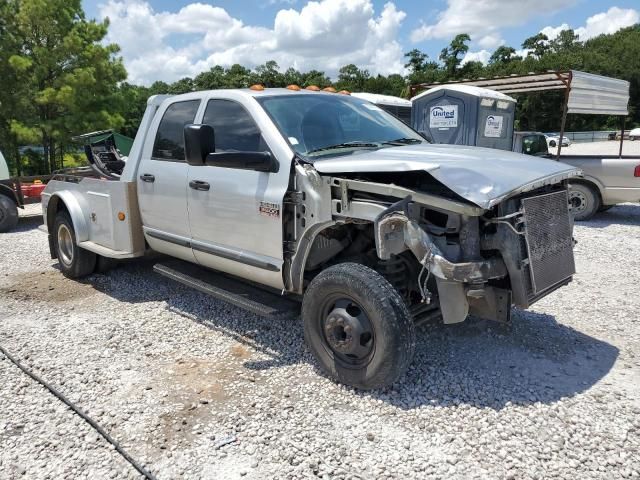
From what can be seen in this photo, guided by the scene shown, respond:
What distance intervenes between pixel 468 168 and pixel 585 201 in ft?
25.4

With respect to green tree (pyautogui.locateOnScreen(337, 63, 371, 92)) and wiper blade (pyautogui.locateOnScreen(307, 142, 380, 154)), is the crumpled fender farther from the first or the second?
green tree (pyautogui.locateOnScreen(337, 63, 371, 92))

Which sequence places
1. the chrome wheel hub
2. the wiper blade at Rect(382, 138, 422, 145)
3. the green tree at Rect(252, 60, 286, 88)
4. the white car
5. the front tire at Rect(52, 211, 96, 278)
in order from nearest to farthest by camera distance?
the wiper blade at Rect(382, 138, 422, 145), the front tire at Rect(52, 211, 96, 278), the chrome wheel hub, the white car, the green tree at Rect(252, 60, 286, 88)

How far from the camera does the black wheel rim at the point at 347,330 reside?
3.45 meters

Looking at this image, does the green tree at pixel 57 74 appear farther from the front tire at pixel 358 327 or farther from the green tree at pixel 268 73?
the green tree at pixel 268 73

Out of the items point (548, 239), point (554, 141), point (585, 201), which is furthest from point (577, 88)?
point (554, 141)

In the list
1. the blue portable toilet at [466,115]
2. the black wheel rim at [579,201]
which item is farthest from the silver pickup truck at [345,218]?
the blue portable toilet at [466,115]

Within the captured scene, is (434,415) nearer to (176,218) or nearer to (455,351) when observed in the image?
(455,351)

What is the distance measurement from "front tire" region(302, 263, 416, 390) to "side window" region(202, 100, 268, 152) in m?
1.25

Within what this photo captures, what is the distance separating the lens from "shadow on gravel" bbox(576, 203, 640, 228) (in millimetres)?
9727

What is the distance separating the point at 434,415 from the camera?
328cm

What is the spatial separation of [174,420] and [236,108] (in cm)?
246

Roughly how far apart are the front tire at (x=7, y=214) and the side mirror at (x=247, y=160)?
→ 25.0 ft

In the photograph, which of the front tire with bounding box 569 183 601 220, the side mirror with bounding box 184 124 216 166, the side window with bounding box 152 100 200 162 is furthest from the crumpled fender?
the front tire with bounding box 569 183 601 220

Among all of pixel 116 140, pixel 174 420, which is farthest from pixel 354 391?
pixel 116 140
